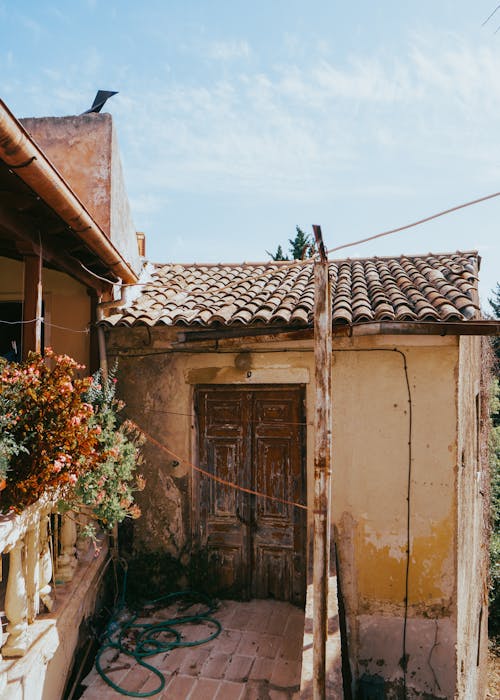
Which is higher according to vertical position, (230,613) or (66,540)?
(66,540)

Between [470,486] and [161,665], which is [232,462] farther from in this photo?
[470,486]

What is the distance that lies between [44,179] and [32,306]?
4.23 ft

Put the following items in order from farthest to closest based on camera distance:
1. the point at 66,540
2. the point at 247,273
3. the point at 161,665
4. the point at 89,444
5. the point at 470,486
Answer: the point at 247,273
the point at 470,486
the point at 161,665
the point at 66,540
the point at 89,444

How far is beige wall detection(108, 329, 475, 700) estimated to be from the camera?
5918 mm

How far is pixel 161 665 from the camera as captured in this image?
506cm

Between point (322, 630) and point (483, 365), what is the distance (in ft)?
29.0

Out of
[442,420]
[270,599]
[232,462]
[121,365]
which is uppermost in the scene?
[121,365]

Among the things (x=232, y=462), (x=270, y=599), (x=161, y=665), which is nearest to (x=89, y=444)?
(x=161, y=665)

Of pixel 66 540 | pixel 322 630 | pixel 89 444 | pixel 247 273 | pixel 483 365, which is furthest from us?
pixel 483 365

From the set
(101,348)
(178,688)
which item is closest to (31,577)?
(178,688)

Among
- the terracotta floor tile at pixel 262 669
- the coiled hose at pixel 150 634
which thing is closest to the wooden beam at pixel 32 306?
the coiled hose at pixel 150 634

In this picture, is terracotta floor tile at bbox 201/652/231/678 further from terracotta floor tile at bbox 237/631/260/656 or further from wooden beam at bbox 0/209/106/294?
wooden beam at bbox 0/209/106/294

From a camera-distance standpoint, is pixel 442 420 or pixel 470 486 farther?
pixel 470 486

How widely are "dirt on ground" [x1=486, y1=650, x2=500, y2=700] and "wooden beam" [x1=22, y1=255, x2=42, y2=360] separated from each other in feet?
47.8
